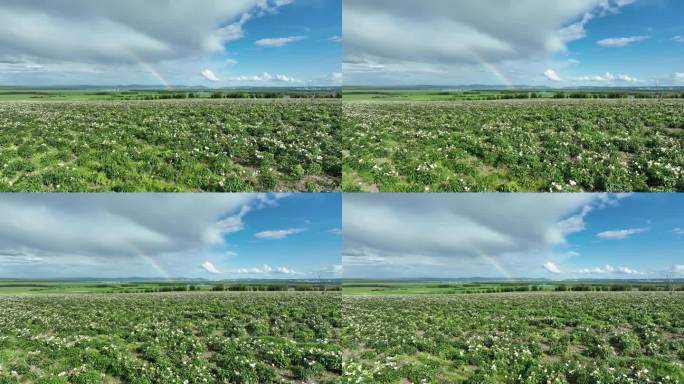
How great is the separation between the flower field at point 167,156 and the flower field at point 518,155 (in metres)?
1.50

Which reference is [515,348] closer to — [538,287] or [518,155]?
[518,155]

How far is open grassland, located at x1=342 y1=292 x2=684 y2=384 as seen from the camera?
1199 centimetres

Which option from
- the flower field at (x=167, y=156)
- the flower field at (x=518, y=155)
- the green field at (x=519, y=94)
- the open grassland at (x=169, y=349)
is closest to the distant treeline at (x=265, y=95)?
the green field at (x=519, y=94)

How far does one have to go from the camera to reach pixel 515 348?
13.4m

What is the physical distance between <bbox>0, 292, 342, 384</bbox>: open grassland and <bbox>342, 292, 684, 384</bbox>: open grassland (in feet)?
4.51

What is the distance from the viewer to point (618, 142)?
16578mm

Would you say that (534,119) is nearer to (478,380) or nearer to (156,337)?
(478,380)

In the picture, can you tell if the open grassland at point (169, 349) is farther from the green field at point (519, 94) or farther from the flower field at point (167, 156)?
the green field at point (519, 94)

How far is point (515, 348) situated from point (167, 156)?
14260 millimetres

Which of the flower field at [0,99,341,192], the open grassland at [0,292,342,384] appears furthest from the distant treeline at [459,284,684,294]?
the flower field at [0,99,341,192]

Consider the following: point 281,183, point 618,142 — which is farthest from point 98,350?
point 618,142

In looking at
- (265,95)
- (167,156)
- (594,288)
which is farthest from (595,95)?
(167,156)

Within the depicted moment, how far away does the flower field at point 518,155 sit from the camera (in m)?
14.1

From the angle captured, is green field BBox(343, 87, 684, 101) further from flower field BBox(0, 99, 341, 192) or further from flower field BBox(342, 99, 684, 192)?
flower field BBox(0, 99, 341, 192)
